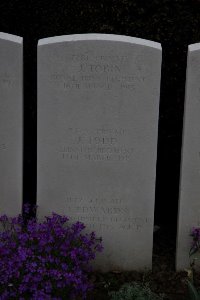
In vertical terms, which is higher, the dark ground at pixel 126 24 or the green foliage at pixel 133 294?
the dark ground at pixel 126 24

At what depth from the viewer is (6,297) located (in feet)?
10.9

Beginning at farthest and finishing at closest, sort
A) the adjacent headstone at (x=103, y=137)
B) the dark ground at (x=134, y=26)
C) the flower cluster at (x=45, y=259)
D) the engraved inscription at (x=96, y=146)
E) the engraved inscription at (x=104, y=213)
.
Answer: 1. the dark ground at (x=134, y=26)
2. the engraved inscription at (x=104, y=213)
3. the engraved inscription at (x=96, y=146)
4. the adjacent headstone at (x=103, y=137)
5. the flower cluster at (x=45, y=259)

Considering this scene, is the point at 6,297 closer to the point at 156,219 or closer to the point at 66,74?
the point at 66,74

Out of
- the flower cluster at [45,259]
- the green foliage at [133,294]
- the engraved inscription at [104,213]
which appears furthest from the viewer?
the engraved inscription at [104,213]

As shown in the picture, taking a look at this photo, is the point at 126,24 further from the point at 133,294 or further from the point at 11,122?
the point at 133,294

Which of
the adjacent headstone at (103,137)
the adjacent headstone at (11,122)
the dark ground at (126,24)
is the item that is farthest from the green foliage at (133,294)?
the dark ground at (126,24)

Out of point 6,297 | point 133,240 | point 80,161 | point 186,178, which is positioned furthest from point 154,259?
point 6,297

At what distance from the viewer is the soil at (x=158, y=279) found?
13.4 feet

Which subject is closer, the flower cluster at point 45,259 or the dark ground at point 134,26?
the flower cluster at point 45,259

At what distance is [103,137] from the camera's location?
13.3ft

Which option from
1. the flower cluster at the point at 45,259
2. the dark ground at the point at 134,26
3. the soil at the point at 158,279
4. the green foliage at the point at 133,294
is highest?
the dark ground at the point at 134,26

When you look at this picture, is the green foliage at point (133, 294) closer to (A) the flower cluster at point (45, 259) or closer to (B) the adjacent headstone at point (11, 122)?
(A) the flower cluster at point (45, 259)

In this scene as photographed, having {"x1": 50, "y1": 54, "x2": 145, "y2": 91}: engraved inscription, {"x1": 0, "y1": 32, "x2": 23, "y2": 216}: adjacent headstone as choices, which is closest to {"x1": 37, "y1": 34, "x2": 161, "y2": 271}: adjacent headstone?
{"x1": 50, "y1": 54, "x2": 145, "y2": 91}: engraved inscription

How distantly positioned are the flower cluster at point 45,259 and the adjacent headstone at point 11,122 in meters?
0.17
